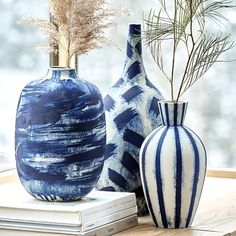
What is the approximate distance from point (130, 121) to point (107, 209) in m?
0.28

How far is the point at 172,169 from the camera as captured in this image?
1.96 metres

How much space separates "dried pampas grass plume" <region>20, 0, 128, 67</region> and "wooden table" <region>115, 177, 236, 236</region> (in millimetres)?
479

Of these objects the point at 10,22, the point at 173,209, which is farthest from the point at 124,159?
the point at 10,22

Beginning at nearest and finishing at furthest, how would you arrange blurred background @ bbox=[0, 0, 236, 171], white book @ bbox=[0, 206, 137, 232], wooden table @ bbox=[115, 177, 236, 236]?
white book @ bbox=[0, 206, 137, 232] → wooden table @ bbox=[115, 177, 236, 236] → blurred background @ bbox=[0, 0, 236, 171]

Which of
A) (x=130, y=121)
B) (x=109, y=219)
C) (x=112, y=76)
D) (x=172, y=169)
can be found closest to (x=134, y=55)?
(x=130, y=121)

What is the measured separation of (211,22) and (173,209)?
0.97 m

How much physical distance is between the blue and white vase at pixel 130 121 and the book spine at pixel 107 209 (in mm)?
98

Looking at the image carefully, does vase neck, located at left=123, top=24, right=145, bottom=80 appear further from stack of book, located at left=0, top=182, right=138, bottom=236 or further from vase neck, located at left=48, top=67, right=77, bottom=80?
stack of book, located at left=0, top=182, right=138, bottom=236

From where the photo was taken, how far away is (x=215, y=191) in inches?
99.5

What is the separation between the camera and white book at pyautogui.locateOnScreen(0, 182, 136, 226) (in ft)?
6.10

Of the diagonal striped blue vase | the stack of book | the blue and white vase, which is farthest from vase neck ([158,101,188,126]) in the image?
the stack of book

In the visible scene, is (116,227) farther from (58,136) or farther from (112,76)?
(112,76)

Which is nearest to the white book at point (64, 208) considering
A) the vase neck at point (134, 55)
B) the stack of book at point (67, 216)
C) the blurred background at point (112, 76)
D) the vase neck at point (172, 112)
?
the stack of book at point (67, 216)

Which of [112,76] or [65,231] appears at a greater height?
[112,76]
